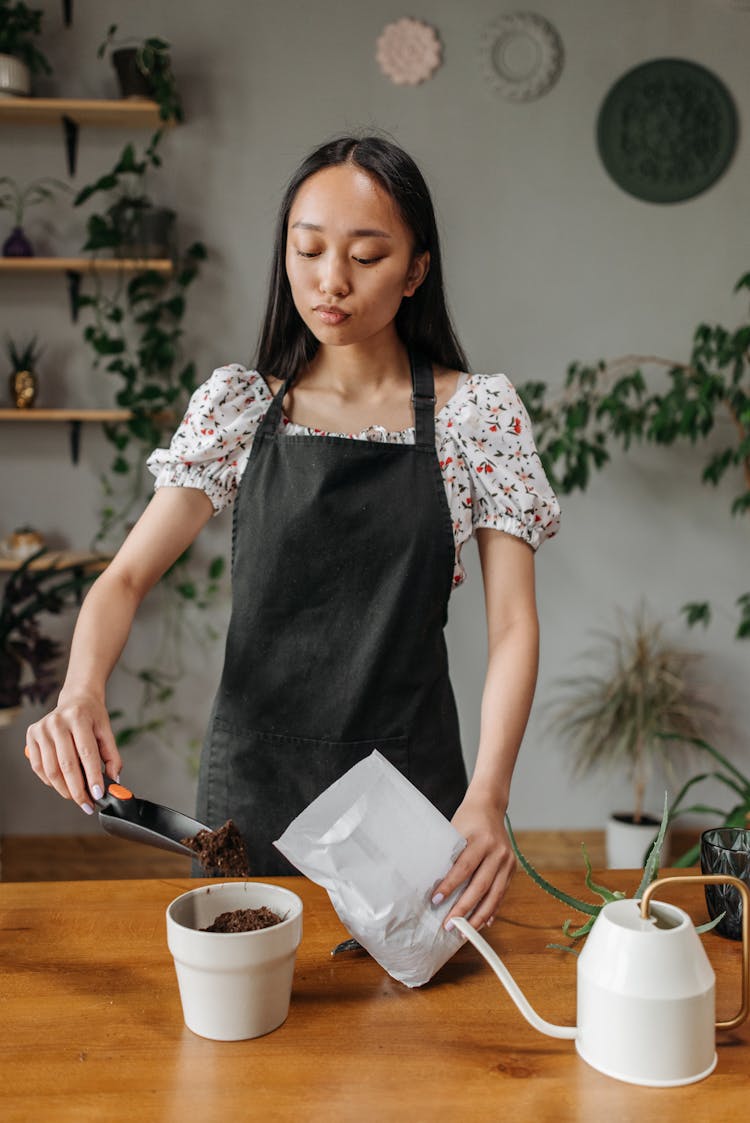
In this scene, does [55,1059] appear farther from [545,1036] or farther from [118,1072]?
[545,1036]

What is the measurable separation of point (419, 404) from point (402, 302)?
0.51 ft

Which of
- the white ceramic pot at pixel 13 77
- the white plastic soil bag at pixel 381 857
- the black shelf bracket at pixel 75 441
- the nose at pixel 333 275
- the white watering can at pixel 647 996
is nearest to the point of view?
the white watering can at pixel 647 996

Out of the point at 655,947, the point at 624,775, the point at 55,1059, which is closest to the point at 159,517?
the point at 55,1059

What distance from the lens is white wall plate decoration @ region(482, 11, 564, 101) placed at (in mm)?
3039

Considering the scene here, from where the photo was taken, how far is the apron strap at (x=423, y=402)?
1544mm

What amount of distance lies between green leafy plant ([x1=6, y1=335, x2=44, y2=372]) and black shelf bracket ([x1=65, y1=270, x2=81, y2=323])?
0.48ft

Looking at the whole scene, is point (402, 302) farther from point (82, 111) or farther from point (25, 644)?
point (82, 111)

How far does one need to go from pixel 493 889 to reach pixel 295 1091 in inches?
11.1

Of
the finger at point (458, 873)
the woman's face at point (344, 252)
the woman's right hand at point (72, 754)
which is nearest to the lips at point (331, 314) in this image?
the woman's face at point (344, 252)

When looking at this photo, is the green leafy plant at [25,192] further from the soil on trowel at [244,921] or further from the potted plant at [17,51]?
the soil on trowel at [244,921]

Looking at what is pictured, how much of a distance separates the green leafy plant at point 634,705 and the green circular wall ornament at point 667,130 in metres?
1.30

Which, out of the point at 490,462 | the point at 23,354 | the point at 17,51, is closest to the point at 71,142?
the point at 17,51

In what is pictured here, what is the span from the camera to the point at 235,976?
82 centimetres

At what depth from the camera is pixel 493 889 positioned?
98 cm
